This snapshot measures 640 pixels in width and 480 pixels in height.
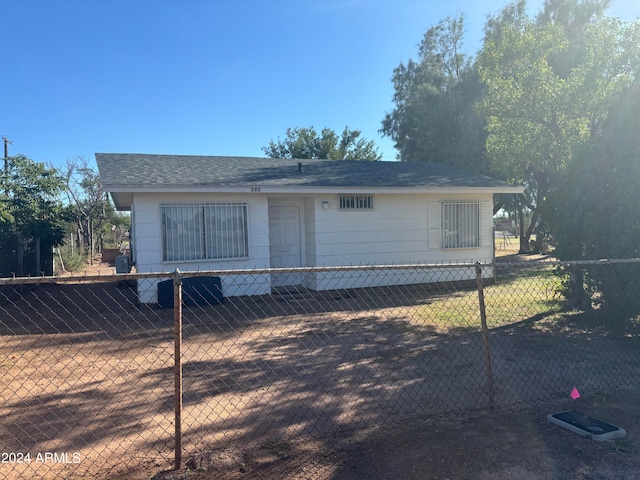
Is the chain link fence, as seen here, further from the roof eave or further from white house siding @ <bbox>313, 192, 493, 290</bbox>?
the roof eave

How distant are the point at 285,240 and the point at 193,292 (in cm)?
304

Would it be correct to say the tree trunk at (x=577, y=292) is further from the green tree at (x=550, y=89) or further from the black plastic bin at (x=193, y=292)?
the black plastic bin at (x=193, y=292)

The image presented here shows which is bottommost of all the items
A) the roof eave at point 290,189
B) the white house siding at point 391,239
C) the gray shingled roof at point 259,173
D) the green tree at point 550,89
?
the white house siding at point 391,239

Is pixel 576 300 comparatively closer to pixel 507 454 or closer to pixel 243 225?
pixel 507 454

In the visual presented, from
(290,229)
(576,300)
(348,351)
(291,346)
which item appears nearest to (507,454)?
(348,351)

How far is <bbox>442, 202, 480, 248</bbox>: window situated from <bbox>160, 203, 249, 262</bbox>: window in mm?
5533

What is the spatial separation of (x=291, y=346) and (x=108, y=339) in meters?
3.02

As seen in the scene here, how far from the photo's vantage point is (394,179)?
13.1m

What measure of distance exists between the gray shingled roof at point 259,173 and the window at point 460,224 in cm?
67

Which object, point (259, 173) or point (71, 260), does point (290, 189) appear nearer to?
point (259, 173)

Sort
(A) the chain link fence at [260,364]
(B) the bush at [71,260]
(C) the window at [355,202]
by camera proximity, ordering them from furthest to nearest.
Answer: (B) the bush at [71,260], (C) the window at [355,202], (A) the chain link fence at [260,364]

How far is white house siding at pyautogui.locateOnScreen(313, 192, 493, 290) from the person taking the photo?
1222 centimetres

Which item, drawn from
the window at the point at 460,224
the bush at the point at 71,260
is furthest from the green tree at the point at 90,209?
the window at the point at 460,224

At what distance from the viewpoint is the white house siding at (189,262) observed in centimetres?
1039
